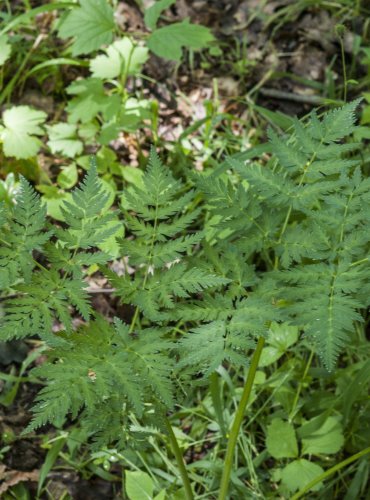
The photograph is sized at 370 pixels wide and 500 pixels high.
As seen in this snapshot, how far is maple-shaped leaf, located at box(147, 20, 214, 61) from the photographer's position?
2.73m

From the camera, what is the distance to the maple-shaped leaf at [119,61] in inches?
118

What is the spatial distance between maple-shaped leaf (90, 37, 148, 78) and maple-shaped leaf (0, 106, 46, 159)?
39cm

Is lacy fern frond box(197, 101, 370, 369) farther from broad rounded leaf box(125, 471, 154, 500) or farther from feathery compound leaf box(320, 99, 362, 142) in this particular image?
broad rounded leaf box(125, 471, 154, 500)

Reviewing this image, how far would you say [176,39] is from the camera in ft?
9.12

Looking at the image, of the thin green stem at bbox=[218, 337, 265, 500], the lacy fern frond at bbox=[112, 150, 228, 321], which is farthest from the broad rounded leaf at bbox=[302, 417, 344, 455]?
the lacy fern frond at bbox=[112, 150, 228, 321]

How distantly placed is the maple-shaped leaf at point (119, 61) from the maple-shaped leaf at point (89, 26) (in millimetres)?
229

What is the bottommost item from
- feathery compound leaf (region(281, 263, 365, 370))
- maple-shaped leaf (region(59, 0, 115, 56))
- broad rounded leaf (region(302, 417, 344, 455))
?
broad rounded leaf (region(302, 417, 344, 455))

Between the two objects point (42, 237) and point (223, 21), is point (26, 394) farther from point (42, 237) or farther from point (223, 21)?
point (223, 21)

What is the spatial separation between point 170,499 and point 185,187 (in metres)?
1.47

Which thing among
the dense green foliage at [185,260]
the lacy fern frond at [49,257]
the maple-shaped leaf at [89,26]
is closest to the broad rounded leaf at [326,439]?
the dense green foliage at [185,260]

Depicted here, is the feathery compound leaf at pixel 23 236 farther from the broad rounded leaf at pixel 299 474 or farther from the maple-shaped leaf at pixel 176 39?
the maple-shaped leaf at pixel 176 39

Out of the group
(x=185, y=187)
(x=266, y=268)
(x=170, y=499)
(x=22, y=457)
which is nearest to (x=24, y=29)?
(x=185, y=187)

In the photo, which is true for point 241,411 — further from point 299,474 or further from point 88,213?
point 88,213

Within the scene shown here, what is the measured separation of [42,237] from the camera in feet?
4.71
